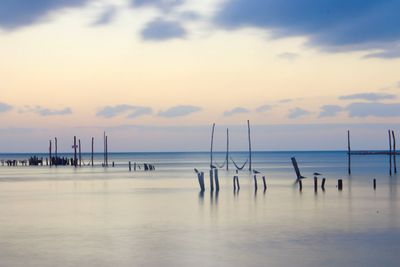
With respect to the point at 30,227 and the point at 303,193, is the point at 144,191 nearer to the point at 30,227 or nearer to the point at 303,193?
the point at 303,193

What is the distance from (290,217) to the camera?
2722 cm

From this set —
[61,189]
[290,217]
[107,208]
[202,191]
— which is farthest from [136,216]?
[61,189]

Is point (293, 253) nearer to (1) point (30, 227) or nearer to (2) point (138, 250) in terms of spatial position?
(2) point (138, 250)

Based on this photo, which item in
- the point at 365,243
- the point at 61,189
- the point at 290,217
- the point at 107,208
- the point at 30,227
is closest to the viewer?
the point at 365,243

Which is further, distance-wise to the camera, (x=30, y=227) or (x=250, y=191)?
(x=250, y=191)

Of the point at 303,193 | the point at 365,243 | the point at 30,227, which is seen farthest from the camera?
the point at 303,193

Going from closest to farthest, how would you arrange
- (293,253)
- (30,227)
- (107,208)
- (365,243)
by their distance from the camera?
1. (293,253)
2. (365,243)
3. (30,227)
4. (107,208)

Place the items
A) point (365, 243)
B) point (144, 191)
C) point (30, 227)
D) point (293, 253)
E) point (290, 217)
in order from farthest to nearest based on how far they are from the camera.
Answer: point (144, 191) < point (290, 217) < point (30, 227) < point (365, 243) < point (293, 253)

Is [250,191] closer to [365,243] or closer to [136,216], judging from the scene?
[136,216]

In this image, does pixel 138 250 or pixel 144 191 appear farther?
pixel 144 191

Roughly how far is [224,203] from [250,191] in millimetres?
8241

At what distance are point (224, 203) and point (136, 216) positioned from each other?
666cm

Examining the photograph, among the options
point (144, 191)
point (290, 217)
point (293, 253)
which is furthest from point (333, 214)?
point (144, 191)

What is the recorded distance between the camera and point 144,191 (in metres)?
42.1
